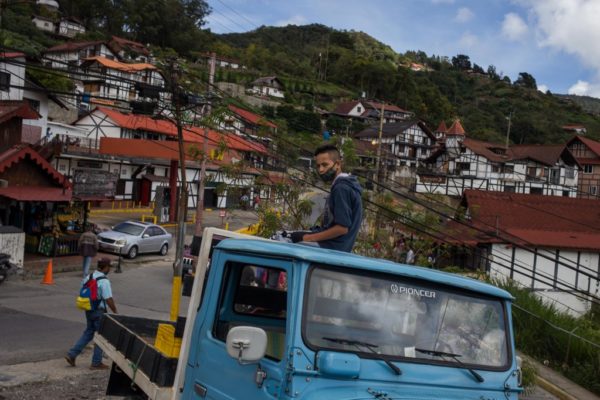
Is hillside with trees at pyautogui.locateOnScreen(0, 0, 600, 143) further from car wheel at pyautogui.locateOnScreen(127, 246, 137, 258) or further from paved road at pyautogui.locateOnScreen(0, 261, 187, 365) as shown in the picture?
paved road at pyautogui.locateOnScreen(0, 261, 187, 365)

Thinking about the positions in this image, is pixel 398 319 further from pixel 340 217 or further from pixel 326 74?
pixel 326 74

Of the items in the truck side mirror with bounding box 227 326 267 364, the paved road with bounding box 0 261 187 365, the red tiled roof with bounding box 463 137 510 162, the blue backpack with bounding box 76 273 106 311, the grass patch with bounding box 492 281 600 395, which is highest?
the red tiled roof with bounding box 463 137 510 162

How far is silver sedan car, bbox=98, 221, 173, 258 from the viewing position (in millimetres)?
26438

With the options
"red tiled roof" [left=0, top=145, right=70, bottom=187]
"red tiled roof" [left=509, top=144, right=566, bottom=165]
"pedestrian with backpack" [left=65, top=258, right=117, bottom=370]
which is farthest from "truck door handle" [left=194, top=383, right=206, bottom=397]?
"red tiled roof" [left=509, top=144, right=566, bottom=165]

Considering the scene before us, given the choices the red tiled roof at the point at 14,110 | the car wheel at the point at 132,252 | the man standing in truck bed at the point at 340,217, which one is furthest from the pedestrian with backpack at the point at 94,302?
the car wheel at the point at 132,252

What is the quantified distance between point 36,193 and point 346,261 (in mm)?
21432

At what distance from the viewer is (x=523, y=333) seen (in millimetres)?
13445

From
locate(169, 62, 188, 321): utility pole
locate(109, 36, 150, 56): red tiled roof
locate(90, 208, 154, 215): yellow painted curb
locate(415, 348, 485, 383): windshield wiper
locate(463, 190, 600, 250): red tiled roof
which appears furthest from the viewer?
locate(109, 36, 150, 56): red tiled roof

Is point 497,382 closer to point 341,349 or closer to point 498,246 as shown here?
point 341,349

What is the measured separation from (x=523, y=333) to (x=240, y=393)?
10.9 metres

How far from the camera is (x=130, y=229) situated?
90.8 feet

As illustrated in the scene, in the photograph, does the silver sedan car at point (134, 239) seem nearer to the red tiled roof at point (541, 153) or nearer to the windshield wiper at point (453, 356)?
the windshield wiper at point (453, 356)

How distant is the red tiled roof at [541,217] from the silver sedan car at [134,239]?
1449 centimetres

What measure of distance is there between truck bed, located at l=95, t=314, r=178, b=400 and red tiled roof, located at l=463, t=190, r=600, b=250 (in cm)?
2508
